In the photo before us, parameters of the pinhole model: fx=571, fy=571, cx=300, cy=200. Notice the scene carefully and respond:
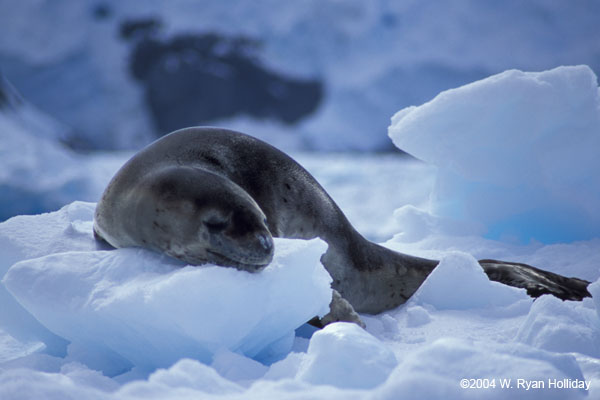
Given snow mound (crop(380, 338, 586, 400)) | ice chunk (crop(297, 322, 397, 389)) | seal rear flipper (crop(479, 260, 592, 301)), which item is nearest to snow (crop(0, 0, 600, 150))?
seal rear flipper (crop(479, 260, 592, 301))

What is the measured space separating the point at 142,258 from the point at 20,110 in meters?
10.2

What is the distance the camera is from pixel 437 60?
1692 centimetres

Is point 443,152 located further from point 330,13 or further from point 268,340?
point 330,13

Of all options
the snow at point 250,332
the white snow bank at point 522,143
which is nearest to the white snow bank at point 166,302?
the snow at point 250,332

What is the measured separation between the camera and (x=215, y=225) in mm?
1855

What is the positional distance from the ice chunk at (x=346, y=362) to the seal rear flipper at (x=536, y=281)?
4.67 feet

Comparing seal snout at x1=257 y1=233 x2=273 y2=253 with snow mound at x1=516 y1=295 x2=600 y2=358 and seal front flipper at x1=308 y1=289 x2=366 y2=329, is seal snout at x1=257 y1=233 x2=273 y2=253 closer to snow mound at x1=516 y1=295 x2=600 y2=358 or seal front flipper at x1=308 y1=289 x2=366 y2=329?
seal front flipper at x1=308 y1=289 x2=366 y2=329

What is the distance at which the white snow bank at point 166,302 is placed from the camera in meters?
1.59

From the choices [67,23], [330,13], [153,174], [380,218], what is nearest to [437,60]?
[330,13]

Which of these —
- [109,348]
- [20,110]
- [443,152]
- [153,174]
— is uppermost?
[20,110]

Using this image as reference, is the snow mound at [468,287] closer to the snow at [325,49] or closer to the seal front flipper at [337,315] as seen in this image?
the seal front flipper at [337,315]

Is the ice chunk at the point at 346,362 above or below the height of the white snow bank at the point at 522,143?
below

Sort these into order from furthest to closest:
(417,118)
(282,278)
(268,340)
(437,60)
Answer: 1. (437,60)
2. (417,118)
3. (268,340)
4. (282,278)

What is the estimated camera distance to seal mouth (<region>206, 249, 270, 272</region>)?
175 centimetres
